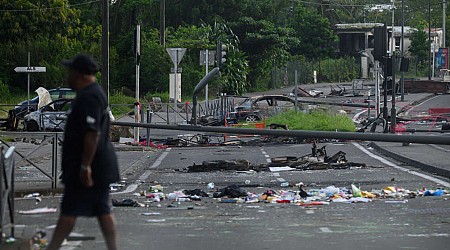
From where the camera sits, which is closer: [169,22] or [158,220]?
[158,220]

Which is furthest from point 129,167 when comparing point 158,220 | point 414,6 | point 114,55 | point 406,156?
point 414,6

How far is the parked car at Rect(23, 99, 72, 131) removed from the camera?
112ft

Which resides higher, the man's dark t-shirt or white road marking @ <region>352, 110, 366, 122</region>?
the man's dark t-shirt

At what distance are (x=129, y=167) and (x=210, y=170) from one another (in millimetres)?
2048

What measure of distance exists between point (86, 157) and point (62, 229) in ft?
2.43

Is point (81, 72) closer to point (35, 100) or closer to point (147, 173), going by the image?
point (147, 173)

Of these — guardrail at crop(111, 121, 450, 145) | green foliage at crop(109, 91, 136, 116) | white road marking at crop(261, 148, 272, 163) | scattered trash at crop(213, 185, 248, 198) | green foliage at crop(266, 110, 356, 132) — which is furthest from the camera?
green foliage at crop(109, 91, 136, 116)

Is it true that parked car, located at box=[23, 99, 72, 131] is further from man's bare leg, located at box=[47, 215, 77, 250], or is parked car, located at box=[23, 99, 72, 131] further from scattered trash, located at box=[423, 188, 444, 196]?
man's bare leg, located at box=[47, 215, 77, 250]

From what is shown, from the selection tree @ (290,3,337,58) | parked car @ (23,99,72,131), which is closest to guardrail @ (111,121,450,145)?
parked car @ (23,99,72,131)

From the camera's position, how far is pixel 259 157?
79.7ft

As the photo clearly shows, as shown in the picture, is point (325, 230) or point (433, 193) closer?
point (325, 230)

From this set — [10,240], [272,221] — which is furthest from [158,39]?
[10,240]

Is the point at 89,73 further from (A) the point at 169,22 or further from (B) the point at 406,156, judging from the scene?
(A) the point at 169,22

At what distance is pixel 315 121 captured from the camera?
34625 mm
